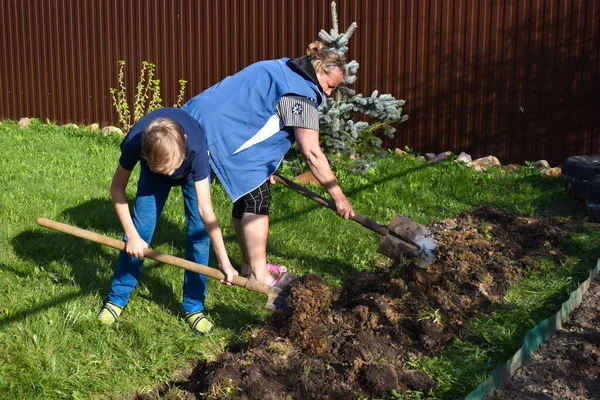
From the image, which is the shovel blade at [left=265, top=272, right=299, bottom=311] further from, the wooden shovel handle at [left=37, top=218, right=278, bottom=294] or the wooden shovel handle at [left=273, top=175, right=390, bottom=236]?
the wooden shovel handle at [left=273, top=175, right=390, bottom=236]

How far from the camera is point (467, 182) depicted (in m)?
7.19

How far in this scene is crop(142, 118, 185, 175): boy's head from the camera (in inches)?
129

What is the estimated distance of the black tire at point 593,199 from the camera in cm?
605

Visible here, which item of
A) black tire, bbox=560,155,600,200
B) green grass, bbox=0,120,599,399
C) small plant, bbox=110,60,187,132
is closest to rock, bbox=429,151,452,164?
green grass, bbox=0,120,599,399

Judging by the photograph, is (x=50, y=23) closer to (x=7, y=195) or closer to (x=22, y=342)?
(x=7, y=195)

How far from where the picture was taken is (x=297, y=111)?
4012 mm

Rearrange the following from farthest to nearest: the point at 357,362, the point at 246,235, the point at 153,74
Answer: the point at 153,74
the point at 246,235
the point at 357,362

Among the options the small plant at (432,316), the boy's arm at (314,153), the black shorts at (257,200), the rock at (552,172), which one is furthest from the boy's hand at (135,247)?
the rock at (552,172)

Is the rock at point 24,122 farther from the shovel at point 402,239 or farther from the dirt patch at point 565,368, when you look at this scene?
the dirt patch at point 565,368

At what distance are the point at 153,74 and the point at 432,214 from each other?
529cm

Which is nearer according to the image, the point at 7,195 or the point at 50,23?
the point at 7,195

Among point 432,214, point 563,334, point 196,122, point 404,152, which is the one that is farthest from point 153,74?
point 563,334

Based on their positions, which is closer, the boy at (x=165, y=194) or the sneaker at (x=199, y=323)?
the boy at (x=165, y=194)

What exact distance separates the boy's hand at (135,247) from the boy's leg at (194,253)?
1.28ft
